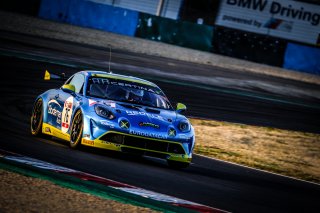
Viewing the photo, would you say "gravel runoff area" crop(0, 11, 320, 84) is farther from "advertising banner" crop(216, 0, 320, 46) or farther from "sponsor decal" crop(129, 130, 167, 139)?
"sponsor decal" crop(129, 130, 167, 139)

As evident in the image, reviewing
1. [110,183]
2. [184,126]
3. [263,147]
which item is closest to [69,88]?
[184,126]

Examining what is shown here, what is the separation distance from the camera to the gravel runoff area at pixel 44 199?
21.1ft

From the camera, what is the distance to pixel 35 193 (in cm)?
698

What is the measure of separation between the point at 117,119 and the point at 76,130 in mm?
691

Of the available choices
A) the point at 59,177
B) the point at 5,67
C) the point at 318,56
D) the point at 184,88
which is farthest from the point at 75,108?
the point at 318,56

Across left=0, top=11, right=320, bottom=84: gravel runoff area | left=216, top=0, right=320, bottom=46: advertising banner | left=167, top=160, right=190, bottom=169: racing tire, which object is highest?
left=216, top=0, right=320, bottom=46: advertising banner

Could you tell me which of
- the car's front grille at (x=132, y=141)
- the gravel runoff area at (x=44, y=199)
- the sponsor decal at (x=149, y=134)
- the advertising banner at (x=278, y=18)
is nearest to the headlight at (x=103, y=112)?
the car's front grille at (x=132, y=141)

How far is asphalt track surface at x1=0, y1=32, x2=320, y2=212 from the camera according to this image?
8.73m

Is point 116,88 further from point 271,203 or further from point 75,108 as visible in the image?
point 271,203

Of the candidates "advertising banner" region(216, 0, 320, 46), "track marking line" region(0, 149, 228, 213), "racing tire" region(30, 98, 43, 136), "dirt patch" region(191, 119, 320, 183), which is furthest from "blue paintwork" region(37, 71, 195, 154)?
"advertising banner" region(216, 0, 320, 46)

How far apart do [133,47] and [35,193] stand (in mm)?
32499

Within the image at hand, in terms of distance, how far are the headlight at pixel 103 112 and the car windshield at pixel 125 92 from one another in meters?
0.59

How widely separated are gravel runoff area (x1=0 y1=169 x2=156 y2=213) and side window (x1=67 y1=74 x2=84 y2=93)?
3924mm

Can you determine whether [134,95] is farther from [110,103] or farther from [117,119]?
[117,119]
